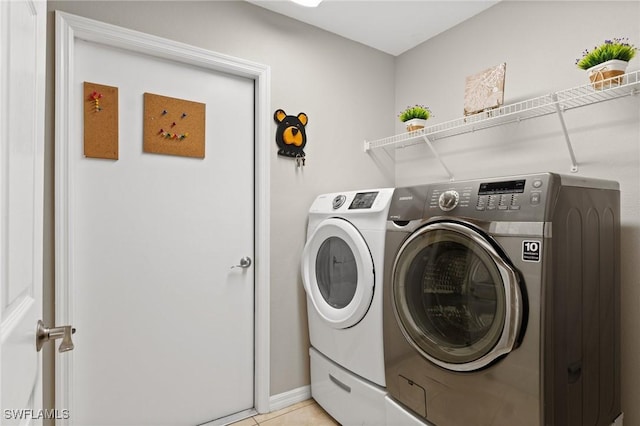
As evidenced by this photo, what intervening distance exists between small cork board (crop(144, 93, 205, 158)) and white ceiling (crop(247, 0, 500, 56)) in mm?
744

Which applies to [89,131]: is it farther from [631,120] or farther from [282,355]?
[631,120]

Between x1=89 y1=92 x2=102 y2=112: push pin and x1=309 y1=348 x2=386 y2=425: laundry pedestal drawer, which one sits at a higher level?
x1=89 y1=92 x2=102 y2=112: push pin

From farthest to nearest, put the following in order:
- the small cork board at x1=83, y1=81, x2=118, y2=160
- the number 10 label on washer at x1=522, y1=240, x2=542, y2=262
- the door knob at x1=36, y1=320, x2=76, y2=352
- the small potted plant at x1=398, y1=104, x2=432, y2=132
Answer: the small potted plant at x1=398, y1=104, x2=432, y2=132 < the small cork board at x1=83, y1=81, x2=118, y2=160 < the number 10 label on washer at x1=522, y1=240, x2=542, y2=262 < the door knob at x1=36, y1=320, x2=76, y2=352

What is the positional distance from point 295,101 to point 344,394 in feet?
5.62

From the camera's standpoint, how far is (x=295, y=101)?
2193 mm

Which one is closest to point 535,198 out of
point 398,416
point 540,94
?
point 540,94

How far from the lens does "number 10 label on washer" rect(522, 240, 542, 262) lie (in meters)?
1.11

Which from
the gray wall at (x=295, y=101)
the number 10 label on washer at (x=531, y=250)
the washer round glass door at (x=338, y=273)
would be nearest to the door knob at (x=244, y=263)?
the gray wall at (x=295, y=101)

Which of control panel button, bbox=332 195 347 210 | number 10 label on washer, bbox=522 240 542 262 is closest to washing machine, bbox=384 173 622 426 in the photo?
number 10 label on washer, bbox=522 240 542 262

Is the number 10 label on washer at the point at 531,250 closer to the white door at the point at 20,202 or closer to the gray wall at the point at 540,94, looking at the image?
the gray wall at the point at 540,94

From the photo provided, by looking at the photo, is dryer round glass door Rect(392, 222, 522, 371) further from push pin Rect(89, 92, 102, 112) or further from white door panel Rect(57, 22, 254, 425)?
push pin Rect(89, 92, 102, 112)

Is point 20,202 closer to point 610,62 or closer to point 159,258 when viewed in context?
point 159,258

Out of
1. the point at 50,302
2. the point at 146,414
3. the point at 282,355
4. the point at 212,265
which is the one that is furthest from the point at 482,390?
the point at 50,302

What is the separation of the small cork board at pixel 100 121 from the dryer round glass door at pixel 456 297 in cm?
144
